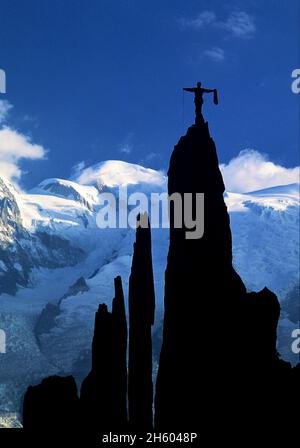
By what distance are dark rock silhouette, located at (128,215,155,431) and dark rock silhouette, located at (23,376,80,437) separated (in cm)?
A: 446

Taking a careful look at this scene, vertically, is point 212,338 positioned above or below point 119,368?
above

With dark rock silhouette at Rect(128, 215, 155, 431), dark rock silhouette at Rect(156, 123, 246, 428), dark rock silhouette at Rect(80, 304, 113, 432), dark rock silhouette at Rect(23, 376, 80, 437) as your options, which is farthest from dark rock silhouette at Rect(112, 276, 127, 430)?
dark rock silhouette at Rect(23, 376, 80, 437)

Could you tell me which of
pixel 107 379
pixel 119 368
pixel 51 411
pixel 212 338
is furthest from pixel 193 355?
pixel 51 411

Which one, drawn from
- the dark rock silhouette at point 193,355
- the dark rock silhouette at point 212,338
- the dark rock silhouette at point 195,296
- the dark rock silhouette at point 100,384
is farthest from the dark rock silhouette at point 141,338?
the dark rock silhouette at point 100,384

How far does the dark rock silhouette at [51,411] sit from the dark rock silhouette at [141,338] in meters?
4.46

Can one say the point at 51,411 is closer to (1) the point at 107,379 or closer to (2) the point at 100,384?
(2) the point at 100,384

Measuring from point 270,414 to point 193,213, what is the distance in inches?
589

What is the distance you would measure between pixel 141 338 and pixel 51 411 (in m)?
8.25

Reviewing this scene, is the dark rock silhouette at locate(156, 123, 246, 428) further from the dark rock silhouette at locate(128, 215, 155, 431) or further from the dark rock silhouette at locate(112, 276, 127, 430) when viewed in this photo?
the dark rock silhouette at locate(112, 276, 127, 430)

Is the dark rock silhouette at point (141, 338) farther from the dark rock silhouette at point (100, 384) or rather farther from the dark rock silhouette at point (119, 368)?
the dark rock silhouette at point (100, 384)

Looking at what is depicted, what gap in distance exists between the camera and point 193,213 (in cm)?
4822

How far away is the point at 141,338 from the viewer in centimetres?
4881
